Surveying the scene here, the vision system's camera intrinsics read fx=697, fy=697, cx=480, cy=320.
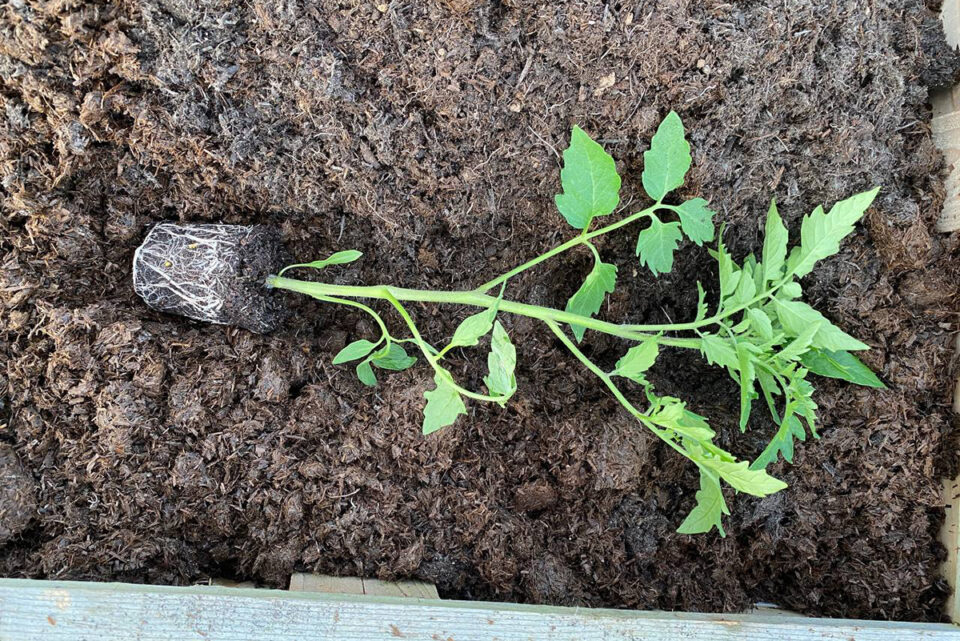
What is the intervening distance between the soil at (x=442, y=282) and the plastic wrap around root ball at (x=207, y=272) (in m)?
0.06

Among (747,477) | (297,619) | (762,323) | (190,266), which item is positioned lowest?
(297,619)

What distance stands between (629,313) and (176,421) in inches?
41.7

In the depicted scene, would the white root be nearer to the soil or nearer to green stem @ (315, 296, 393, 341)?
the soil

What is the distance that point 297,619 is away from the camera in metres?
1.25

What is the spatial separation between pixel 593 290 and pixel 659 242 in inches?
6.5

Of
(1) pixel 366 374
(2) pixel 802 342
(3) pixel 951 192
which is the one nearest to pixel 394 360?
(1) pixel 366 374

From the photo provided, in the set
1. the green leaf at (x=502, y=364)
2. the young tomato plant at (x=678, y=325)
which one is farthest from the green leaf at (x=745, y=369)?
the green leaf at (x=502, y=364)

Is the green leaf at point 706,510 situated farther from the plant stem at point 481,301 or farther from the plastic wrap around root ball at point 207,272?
the plastic wrap around root ball at point 207,272

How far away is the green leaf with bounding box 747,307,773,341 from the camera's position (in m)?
1.33

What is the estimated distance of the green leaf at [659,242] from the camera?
1.43 meters

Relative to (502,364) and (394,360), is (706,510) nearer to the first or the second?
(502,364)

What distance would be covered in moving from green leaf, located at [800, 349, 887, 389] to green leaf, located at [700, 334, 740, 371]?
9.1 inches

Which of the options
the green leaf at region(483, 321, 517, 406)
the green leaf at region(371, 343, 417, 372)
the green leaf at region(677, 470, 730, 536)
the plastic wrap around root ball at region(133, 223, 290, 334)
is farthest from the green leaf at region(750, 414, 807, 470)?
the plastic wrap around root ball at region(133, 223, 290, 334)

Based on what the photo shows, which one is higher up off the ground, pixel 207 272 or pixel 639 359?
pixel 639 359
